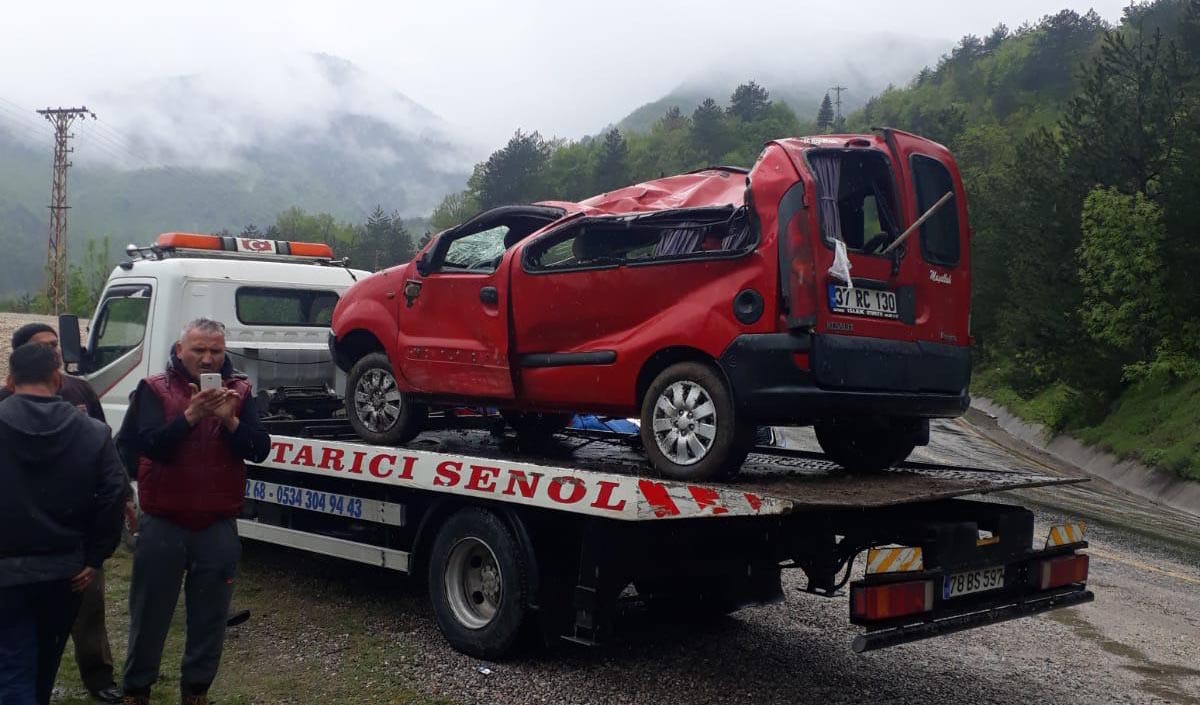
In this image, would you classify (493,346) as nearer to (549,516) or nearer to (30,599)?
(549,516)

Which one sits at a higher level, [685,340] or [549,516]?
[685,340]

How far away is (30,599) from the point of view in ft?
12.3

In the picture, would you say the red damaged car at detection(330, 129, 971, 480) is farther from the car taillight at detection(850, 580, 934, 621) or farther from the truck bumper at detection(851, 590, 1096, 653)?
the truck bumper at detection(851, 590, 1096, 653)

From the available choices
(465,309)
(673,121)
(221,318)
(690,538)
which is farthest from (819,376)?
(673,121)

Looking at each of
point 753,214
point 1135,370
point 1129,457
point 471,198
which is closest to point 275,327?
point 753,214

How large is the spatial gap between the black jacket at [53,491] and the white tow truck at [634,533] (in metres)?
1.96

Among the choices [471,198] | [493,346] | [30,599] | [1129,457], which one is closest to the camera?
[30,599]

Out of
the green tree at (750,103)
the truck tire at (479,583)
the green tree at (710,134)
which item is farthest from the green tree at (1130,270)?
the green tree at (750,103)

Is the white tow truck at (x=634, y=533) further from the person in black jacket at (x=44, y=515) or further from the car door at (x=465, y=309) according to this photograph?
the person in black jacket at (x=44, y=515)

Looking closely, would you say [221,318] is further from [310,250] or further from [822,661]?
[822,661]

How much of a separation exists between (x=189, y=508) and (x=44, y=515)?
66 cm

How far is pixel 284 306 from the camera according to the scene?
357 inches

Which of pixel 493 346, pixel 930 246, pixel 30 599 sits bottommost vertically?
pixel 30 599

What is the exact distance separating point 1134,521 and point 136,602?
457 inches
